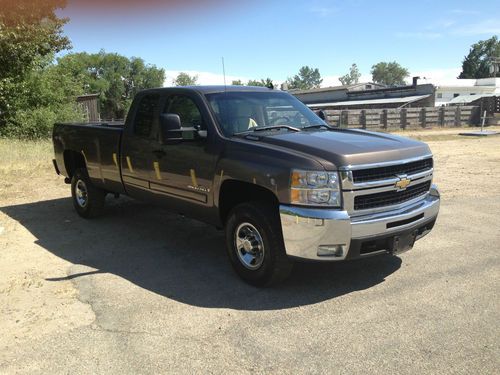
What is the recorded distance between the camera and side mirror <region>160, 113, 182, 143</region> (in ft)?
16.6

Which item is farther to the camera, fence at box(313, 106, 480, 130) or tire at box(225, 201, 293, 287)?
fence at box(313, 106, 480, 130)

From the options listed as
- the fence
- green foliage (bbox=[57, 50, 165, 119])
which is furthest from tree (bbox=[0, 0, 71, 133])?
green foliage (bbox=[57, 50, 165, 119])

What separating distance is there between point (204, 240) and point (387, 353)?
347 cm

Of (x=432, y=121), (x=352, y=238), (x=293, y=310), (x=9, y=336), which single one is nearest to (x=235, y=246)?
(x=293, y=310)

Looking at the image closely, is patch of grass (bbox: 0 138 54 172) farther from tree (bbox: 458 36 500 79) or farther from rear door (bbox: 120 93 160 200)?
tree (bbox: 458 36 500 79)

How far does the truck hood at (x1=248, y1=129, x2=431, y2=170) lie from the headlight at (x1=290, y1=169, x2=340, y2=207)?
0.10 metres

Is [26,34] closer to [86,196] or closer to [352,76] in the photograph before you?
[86,196]

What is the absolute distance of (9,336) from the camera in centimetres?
381

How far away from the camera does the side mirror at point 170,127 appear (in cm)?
506

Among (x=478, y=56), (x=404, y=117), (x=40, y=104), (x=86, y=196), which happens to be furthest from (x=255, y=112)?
(x=478, y=56)

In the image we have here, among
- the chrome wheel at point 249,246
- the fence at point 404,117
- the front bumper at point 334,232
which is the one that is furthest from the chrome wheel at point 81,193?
the fence at point 404,117

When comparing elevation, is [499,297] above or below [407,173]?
below

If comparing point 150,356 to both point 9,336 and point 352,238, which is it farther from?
point 352,238

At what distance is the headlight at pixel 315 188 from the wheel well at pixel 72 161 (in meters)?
4.81
